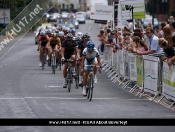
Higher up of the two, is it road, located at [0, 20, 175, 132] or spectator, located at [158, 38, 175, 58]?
spectator, located at [158, 38, 175, 58]

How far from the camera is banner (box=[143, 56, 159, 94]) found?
15.7m

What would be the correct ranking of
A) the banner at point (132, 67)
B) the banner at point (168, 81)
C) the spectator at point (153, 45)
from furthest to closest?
the banner at point (132, 67), the spectator at point (153, 45), the banner at point (168, 81)

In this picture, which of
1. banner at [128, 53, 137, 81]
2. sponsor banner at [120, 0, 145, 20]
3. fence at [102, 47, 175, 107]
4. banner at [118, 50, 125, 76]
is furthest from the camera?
sponsor banner at [120, 0, 145, 20]

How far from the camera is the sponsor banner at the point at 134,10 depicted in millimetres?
24764

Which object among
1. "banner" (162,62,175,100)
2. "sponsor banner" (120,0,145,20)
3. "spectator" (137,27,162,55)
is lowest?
"banner" (162,62,175,100)

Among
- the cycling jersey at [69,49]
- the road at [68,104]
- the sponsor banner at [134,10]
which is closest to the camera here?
the road at [68,104]

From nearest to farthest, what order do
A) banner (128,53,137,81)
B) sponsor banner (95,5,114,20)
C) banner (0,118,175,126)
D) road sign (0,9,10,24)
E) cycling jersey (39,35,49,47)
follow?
1. banner (0,118,175,126)
2. banner (128,53,137,81)
3. cycling jersey (39,35,49,47)
4. sponsor banner (95,5,114,20)
5. road sign (0,9,10,24)

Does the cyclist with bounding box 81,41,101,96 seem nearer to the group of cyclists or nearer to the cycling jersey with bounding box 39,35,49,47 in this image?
the group of cyclists

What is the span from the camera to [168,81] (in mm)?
14656

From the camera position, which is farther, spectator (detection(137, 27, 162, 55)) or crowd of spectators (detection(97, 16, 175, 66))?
spectator (detection(137, 27, 162, 55))

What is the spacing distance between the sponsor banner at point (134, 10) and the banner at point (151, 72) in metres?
8.19

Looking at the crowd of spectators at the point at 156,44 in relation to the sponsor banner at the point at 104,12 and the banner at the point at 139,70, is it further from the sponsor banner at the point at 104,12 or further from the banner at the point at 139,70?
the sponsor banner at the point at 104,12

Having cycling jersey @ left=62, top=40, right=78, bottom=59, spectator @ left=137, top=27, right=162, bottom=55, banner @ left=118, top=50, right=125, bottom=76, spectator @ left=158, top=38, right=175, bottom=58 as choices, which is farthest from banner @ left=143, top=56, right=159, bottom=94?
banner @ left=118, top=50, right=125, bottom=76

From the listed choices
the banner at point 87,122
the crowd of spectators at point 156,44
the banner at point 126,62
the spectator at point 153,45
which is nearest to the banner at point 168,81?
the crowd of spectators at point 156,44
